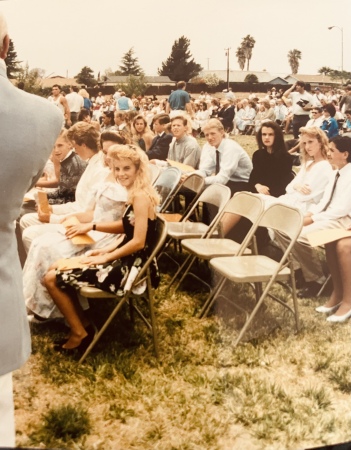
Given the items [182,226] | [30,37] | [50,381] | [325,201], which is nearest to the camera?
[30,37]

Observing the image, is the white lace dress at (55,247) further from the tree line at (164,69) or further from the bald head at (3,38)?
the bald head at (3,38)

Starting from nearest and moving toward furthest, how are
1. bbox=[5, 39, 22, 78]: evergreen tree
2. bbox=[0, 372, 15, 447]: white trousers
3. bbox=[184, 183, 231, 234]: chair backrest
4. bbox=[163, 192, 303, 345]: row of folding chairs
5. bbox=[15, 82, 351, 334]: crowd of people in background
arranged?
1. bbox=[0, 372, 15, 447]: white trousers
2. bbox=[5, 39, 22, 78]: evergreen tree
3. bbox=[15, 82, 351, 334]: crowd of people in background
4. bbox=[163, 192, 303, 345]: row of folding chairs
5. bbox=[184, 183, 231, 234]: chair backrest

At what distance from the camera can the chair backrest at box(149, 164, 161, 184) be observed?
272cm

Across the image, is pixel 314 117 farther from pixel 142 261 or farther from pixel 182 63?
pixel 142 261

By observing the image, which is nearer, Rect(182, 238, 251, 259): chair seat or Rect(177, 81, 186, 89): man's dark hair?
Rect(177, 81, 186, 89): man's dark hair

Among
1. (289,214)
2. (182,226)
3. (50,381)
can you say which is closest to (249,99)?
(289,214)

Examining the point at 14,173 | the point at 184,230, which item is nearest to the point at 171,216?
the point at 184,230

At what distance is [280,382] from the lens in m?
2.60

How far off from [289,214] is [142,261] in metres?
0.76

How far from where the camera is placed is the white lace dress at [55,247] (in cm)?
256

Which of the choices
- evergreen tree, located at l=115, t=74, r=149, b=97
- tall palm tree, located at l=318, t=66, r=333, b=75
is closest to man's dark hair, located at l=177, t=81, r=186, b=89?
evergreen tree, located at l=115, t=74, r=149, b=97

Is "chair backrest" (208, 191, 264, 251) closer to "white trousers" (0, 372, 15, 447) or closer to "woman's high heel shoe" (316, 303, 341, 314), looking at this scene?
"woman's high heel shoe" (316, 303, 341, 314)

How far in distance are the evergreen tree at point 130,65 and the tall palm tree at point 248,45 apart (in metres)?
0.52

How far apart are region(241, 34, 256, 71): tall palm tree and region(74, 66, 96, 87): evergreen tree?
0.72 m
